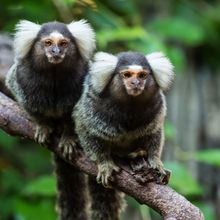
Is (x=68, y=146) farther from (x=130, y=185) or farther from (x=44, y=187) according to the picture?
(x=44, y=187)

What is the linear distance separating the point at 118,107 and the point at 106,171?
0.34 m

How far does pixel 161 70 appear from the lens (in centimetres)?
384

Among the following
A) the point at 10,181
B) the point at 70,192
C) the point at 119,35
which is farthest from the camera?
the point at 10,181

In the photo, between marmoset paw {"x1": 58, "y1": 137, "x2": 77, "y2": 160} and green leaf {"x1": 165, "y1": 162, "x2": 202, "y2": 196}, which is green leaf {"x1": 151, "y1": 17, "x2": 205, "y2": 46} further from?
marmoset paw {"x1": 58, "y1": 137, "x2": 77, "y2": 160}

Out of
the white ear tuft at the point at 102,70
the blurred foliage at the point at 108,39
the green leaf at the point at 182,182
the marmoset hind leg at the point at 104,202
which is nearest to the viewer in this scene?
the white ear tuft at the point at 102,70

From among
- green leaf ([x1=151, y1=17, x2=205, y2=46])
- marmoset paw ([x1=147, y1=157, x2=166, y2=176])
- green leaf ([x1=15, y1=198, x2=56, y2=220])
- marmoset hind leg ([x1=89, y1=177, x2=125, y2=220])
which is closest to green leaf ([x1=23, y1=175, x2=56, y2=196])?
green leaf ([x1=15, y1=198, x2=56, y2=220])

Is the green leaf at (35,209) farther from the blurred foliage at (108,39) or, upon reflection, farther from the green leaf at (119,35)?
the green leaf at (119,35)

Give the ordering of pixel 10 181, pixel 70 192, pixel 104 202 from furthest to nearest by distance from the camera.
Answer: pixel 10 181 < pixel 70 192 < pixel 104 202

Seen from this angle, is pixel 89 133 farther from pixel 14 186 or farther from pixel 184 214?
pixel 14 186

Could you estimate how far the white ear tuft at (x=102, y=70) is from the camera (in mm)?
3783

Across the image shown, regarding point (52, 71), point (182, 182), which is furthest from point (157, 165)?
point (182, 182)

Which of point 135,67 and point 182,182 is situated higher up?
point 135,67

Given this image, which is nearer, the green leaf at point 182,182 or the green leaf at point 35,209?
the green leaf at point 182,182

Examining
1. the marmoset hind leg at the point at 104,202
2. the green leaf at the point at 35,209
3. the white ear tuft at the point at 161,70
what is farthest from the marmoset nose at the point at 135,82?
the green leaf at the point at 35,209
